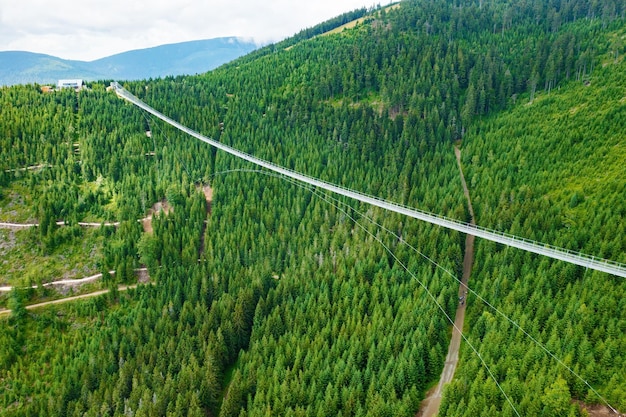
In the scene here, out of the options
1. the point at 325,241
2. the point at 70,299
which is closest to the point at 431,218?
the point at 325,241

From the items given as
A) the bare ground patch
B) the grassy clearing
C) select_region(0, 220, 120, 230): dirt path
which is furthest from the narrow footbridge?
the grassy clearing

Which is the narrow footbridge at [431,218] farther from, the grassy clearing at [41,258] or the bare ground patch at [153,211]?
the grassy clearing at [41,258]

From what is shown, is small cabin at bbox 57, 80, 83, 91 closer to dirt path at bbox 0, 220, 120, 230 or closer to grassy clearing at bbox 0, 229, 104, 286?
dirt path at bbox 0, 220, 120, 230

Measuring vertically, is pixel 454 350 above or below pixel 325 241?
below

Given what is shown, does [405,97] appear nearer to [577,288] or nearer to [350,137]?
[350,137]

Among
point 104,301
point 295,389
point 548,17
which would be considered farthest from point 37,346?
point 548,17

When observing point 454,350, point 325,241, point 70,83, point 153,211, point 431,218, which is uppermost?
point 70,83

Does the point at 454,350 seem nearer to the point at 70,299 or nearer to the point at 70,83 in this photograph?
the point at 70,299
